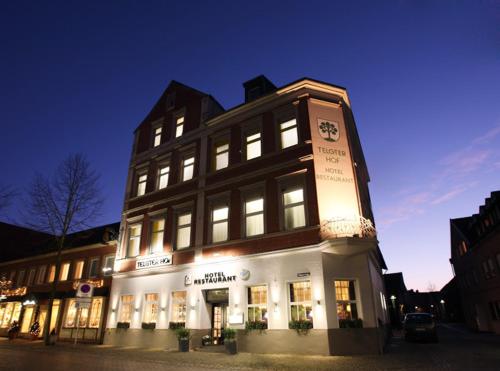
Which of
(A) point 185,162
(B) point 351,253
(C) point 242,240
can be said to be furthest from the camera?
(A) point 185,162

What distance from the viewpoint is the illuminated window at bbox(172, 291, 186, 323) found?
16244 millimetres

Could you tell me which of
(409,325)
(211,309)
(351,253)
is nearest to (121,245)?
(211,309)

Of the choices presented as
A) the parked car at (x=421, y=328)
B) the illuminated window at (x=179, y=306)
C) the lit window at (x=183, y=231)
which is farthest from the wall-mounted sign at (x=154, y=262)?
the parked car at (x=421, y=328)

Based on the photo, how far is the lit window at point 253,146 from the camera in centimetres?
1706

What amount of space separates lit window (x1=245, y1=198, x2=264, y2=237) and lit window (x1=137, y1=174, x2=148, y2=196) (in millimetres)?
8795

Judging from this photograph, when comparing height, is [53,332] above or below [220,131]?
below

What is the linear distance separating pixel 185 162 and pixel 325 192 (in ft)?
30.8

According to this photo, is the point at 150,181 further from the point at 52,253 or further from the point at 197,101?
the point at 52,253

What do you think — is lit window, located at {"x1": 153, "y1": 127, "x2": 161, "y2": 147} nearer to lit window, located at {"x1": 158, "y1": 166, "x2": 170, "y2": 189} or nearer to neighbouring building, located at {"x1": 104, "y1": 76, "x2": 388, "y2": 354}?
neighbouring building, located at {"x1": 104, "y1": 76, "x2": 388, "y2": 354}

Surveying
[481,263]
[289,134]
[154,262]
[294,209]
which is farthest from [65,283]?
[481,263]

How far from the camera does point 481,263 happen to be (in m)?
27.9

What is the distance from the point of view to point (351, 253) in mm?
13031

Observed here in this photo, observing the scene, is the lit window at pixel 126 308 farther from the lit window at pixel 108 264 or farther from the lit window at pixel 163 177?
the lit window at pixel 163 177

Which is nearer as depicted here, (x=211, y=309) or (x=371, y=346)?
(x=371, y=346)
